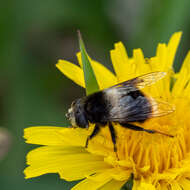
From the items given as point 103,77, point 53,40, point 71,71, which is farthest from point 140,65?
point 53,40

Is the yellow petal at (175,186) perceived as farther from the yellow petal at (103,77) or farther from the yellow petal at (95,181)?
the yellow petal at (103,77)

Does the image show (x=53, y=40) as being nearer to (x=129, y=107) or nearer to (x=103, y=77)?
(x=103, y=77)

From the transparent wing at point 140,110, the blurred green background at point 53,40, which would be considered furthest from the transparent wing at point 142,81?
the blurred green background at point 53,40

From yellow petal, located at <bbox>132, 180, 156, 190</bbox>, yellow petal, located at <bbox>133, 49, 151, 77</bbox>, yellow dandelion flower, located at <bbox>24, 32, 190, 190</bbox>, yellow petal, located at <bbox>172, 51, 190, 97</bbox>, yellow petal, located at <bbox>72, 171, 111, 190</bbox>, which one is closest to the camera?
yellow petal, located at <bbox>132, 180, 156, 190</bbox>

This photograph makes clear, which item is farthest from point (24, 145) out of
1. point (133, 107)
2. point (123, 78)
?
point (133, 107)

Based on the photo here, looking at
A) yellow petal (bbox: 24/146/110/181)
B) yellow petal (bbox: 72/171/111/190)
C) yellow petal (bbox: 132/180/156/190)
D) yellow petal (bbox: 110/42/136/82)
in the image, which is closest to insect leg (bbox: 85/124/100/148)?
yellow petal (bbox: 24/146/110/181)

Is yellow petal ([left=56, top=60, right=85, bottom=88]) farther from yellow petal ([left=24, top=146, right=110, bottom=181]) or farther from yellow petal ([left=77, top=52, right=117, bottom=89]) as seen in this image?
yellow petal ([left=24, top=146, right=110, bottom=181])
